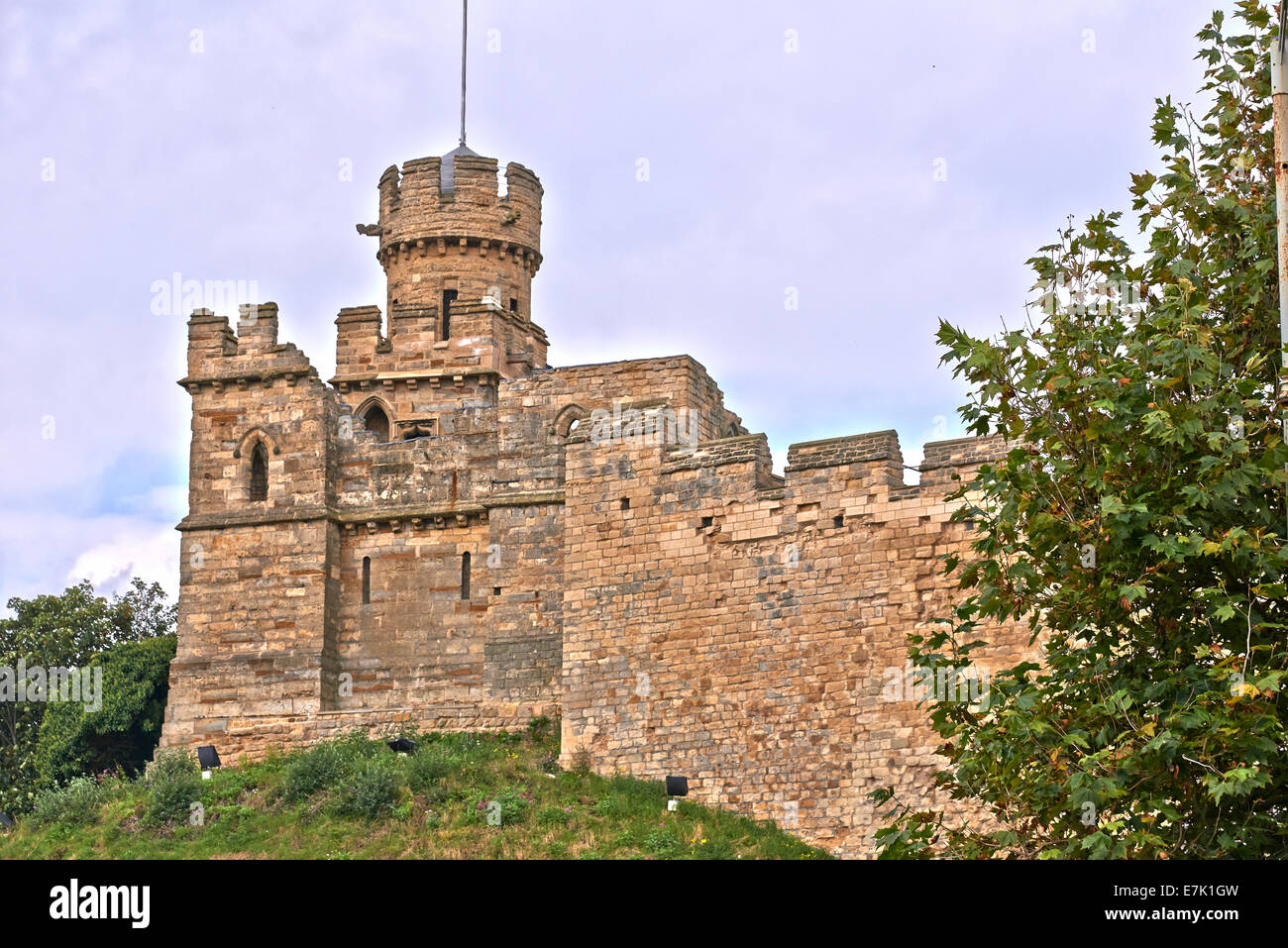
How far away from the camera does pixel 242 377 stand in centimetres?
3491

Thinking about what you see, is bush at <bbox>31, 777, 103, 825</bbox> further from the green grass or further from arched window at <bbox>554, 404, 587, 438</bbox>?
arched window at <bbox>554, 404, 587, 438</bbox>

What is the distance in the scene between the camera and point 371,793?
28188 mm

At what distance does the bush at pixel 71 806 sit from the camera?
30.2 m

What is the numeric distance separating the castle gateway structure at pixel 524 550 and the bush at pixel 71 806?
8.13ft

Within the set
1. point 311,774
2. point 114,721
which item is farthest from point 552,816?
point 114,721

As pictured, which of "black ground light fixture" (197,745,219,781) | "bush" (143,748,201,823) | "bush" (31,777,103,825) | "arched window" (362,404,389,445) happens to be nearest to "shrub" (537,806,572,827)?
"bush" (143,748,201,823)

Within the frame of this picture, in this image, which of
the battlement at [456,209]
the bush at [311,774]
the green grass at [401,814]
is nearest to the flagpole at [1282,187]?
the green grass at [401,814]

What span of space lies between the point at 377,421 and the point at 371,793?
37.6ft

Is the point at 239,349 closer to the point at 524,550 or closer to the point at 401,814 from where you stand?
the point at 524,550

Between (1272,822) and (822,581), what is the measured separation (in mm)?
15742

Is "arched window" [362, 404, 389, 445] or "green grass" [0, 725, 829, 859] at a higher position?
"arched window" [362, 404, 389, 445]

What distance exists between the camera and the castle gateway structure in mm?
26953

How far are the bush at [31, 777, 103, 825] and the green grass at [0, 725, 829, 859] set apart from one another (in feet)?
0.11

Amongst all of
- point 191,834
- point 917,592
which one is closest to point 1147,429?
point 917,592
